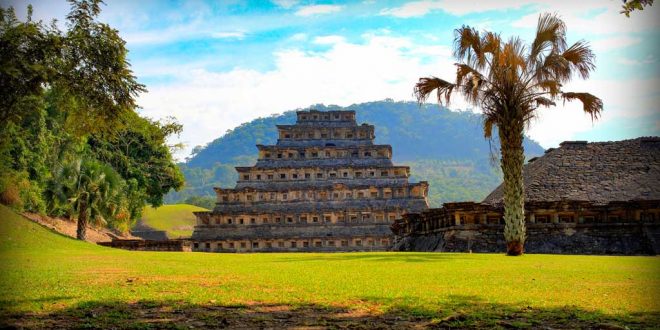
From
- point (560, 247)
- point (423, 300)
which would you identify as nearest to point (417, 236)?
point (560, 247)

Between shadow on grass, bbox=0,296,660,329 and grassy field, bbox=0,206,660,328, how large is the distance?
0.01m

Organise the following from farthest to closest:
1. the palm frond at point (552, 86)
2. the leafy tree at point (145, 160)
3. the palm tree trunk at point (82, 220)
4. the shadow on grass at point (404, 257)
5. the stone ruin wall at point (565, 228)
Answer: the leafy tree at point (145, 160), the palm tree trunk at point (82, 220), the stone ruin wall at point (565, 228), the palm frond at point (552, 86), the shadow on grass at point (404, 257)

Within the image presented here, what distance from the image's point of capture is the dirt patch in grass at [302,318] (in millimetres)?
7203

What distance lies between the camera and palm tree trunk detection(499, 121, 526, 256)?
2069 centimetres

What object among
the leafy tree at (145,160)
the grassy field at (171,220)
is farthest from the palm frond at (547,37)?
the grassy field at (171,220)

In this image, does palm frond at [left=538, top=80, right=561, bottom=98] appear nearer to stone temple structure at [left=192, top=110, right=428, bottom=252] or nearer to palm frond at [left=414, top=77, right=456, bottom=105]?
palm frond at [left=414, top=77, right=456, bottom=105]

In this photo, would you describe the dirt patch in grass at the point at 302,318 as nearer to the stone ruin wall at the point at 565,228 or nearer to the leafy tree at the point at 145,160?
the stone ruin wall at the point at 565,228

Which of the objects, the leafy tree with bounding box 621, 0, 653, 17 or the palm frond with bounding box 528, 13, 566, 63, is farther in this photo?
the palm frond with bounding box 528, 13, 566, 63

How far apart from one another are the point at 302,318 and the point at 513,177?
1475 centimetres

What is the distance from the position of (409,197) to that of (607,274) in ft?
146

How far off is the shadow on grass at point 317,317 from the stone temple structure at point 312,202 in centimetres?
4594

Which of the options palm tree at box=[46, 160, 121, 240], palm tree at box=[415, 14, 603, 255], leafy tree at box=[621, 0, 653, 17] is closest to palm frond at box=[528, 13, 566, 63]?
palm tree at box=[415, 14, 603, 255]

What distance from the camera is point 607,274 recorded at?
12648mm

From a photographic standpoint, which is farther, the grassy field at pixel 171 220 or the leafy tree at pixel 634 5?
the grassy field at pixel 171 220
